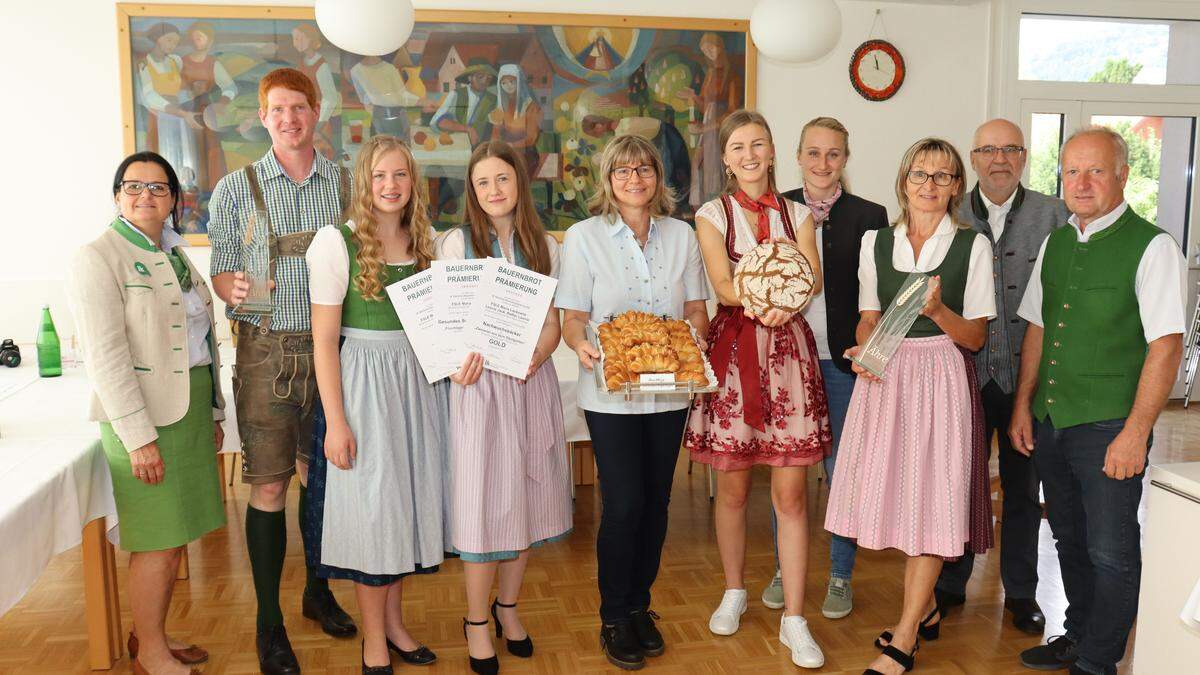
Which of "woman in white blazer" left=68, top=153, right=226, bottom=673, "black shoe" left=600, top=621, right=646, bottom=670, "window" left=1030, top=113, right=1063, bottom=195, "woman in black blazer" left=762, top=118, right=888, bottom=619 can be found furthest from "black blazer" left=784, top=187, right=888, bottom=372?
"window" left=1030, top=113, right=1063, bottom=195

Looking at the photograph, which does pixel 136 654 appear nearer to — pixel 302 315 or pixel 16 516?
pixel 16 516

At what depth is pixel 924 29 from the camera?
597 centimetres

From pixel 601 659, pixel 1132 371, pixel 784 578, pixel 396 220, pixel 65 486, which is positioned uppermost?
pixel 396 220

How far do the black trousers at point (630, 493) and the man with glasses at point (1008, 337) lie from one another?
103 cm

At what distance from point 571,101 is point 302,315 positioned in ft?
11.0

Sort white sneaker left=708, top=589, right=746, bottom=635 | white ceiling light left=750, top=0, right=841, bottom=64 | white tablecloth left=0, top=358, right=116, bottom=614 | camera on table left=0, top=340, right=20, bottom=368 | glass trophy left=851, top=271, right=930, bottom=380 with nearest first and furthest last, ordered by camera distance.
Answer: white tablecloth left=0, top=358, right=116, bottom=614
glass trophy left=851, top=271, right=930, bottom=380
white sneaker left=708, top=589, right=746, bottom=635
camera on table left=0, top=340, right=20, bottom=368
white ceiling light left=750, top=0, right=841, bottom=64

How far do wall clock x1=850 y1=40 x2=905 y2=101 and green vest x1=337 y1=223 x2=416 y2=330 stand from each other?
434cm

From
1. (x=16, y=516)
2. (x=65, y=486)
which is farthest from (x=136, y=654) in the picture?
(x=16, y=516)

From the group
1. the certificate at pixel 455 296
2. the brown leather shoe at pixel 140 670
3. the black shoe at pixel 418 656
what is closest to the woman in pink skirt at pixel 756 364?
the certificate at pixel 455 296

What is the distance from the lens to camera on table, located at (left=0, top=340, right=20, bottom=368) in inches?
156

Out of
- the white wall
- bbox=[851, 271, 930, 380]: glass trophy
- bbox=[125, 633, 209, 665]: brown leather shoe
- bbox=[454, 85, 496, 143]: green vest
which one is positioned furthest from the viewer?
bbox=[454, 85, 496, 143]: green vest

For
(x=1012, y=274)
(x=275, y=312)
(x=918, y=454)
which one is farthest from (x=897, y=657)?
(x=275, y=312)

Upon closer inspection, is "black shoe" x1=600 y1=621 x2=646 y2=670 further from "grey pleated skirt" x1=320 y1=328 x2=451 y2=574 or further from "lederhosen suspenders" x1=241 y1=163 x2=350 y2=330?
"lederhosen suspenders" x1=241 y1=163 x2=350 y2=330

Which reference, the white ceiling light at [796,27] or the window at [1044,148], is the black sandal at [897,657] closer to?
the white ceiling light at [796,27]
